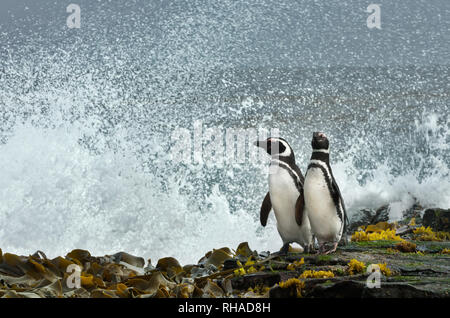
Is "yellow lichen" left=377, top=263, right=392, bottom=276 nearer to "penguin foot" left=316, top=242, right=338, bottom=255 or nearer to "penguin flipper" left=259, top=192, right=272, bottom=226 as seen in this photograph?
"penguin foot" left=316, top=242, right=338, bottom=255

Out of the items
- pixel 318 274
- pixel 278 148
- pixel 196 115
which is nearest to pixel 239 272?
pixel 318 274

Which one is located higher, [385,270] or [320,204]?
[320,204]

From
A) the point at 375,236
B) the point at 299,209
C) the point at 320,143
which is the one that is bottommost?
the point at 375,236

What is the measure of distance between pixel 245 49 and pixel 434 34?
18.9 ft

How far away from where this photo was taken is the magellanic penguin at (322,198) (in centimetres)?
441

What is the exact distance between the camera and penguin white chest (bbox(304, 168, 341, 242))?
4.41 m

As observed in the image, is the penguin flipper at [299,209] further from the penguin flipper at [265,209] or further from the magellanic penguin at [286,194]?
the penguin flipper at [265,209]

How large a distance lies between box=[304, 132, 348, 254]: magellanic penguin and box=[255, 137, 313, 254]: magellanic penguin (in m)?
0.14

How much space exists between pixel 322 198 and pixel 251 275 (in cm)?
80

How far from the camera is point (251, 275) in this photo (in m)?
3.97

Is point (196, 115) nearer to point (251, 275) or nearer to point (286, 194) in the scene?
point (286, 194)

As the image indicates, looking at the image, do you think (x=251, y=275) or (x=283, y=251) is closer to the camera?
(x=251, y=275)

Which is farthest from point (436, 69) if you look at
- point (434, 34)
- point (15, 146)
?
point (15, 146)

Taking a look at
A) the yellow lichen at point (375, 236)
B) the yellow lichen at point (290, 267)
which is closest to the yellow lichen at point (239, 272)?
the yellow lichen at point (290, 267)
